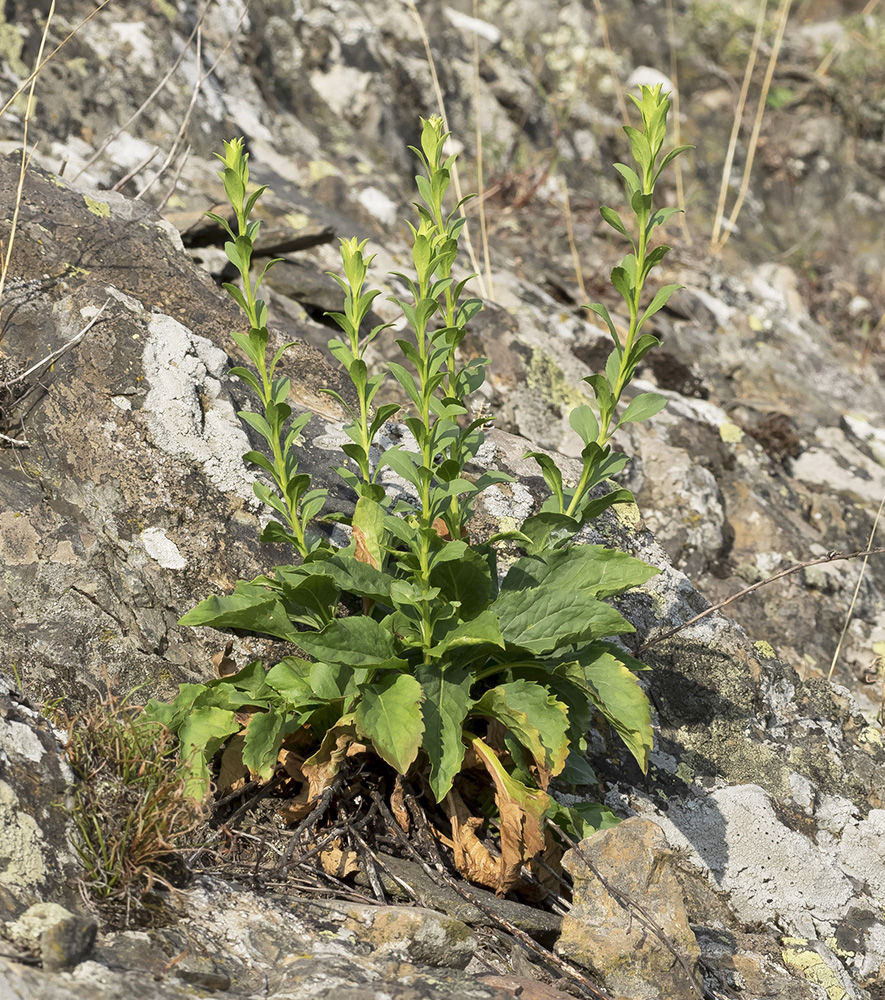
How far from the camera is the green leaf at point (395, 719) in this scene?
100 inches

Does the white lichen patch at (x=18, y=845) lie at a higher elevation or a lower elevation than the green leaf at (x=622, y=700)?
lower

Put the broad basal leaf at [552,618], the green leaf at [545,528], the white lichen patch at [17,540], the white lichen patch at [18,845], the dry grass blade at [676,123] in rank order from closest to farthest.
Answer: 1. the white lichen patch at [18,845]
2. the broad basal leaf at [552,618]
3. the green leaf at [545,528]
4. the white lichen patch at [17,540]
5. the dry grass blade at [676,123]

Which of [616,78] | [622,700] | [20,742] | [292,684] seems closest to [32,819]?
[20,742]

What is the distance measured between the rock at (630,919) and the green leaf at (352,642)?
2.70 ft

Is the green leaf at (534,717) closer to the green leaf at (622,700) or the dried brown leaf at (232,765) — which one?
the green leaf at (622,700)

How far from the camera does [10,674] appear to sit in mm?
2844

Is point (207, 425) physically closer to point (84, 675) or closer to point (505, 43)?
point (84, 675)

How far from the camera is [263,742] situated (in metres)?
2.71

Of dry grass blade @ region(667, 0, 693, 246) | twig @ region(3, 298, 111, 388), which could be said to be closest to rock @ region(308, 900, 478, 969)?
twig @ region(3, 298, 111, 388)

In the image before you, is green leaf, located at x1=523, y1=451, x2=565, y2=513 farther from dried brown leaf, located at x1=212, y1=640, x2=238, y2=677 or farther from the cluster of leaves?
dried brown leaf, located at x1=212, y1=640, x2=238, y2=677

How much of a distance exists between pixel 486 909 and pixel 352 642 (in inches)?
33.6

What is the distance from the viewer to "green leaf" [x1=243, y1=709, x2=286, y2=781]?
2.68 meters

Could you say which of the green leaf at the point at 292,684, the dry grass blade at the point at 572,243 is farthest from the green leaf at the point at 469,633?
the dry grass blade at the point at 572,243

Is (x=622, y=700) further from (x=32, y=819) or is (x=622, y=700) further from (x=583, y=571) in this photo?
(x=32, y=819)
